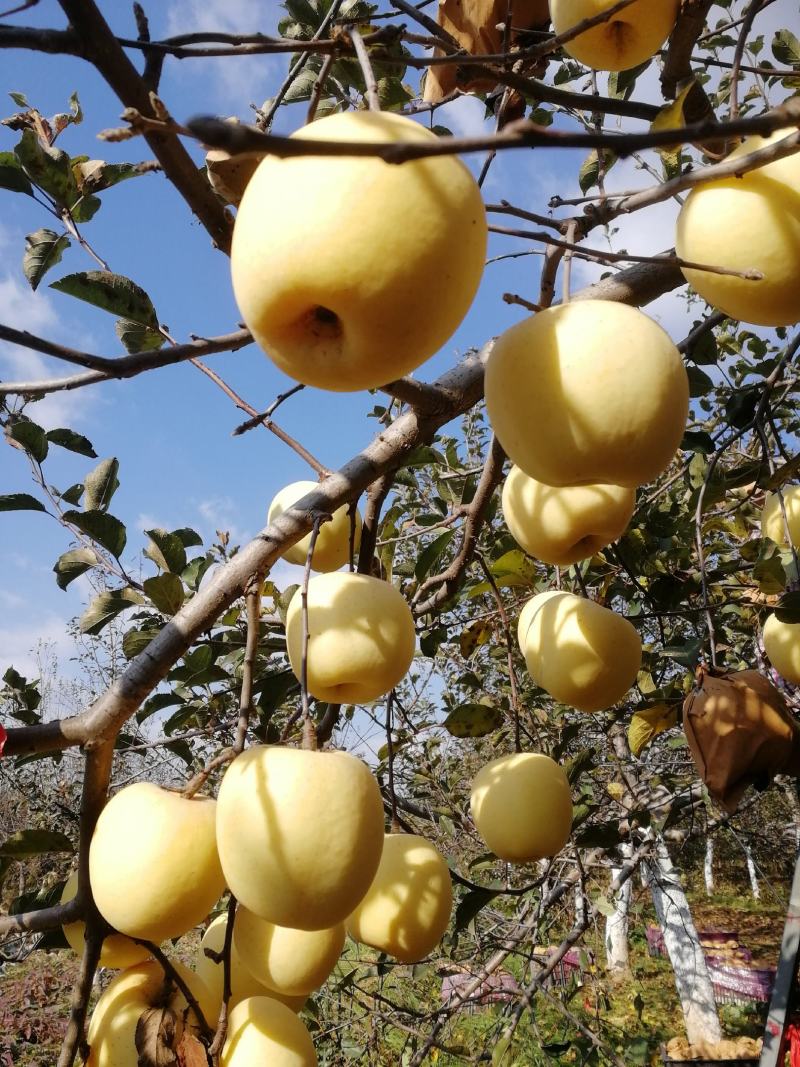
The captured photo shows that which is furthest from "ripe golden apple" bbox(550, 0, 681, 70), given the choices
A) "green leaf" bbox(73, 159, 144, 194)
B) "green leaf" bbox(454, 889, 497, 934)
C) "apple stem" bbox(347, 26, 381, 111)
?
"green leaf" bbox(454, 889, 497, 934)

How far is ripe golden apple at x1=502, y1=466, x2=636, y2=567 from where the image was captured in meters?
1.28

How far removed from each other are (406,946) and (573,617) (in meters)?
0.69

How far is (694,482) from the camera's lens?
199 cm

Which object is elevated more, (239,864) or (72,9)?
(72,9)

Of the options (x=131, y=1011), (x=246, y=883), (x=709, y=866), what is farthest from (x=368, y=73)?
(x=709, y=866)

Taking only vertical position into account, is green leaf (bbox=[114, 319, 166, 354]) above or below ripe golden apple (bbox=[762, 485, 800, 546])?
above

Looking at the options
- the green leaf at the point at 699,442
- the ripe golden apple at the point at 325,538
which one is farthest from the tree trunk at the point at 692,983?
the ripe golden apple at the point at 325,538

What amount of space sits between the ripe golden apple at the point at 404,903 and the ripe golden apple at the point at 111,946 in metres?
0.38

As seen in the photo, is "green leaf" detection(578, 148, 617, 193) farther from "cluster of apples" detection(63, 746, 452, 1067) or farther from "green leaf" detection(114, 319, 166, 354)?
"cluster of apples" detection(63, 746, 452, 1067)

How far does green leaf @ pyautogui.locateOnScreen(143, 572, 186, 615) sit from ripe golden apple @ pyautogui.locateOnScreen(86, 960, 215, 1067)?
0.63 meters

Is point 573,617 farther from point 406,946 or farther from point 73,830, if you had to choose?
point 73,830

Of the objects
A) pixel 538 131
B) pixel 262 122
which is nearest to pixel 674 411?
pixel 538 131

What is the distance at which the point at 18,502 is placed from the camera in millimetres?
1682

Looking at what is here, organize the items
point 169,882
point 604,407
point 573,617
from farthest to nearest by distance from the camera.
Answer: point 573,617, point 169,882, point 604,407
